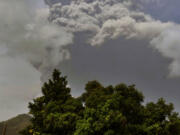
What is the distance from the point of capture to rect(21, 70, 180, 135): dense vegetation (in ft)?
48.1

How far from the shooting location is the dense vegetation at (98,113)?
1466cm

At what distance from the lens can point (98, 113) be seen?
15.1 m

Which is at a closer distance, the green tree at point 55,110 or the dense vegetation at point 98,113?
the dense vegetation at point 98,113

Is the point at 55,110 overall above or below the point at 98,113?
above

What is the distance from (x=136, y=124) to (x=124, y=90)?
13.0ft

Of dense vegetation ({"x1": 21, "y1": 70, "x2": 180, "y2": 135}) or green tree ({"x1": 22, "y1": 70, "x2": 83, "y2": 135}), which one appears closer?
dense vegetation ({"x1": 21, "y1": 70, "x2": 180, "y2": 135})

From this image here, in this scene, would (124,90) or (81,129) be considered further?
(124,90)

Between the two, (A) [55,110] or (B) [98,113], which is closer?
(B) [98,113]

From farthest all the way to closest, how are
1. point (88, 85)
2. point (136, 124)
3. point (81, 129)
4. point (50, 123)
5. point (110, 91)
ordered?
point (88, 85), point (110, 91), point (136, 124), point (50, 123), point (81, 129)

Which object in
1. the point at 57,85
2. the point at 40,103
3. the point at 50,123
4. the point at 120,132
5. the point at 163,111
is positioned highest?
the point at 57,85

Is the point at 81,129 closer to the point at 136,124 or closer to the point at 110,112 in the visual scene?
the point at 110,112

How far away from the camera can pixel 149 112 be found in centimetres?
1905

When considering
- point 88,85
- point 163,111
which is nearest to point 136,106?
point 163,111

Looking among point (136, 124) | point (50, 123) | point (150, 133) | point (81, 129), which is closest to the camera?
point (81, 129)
